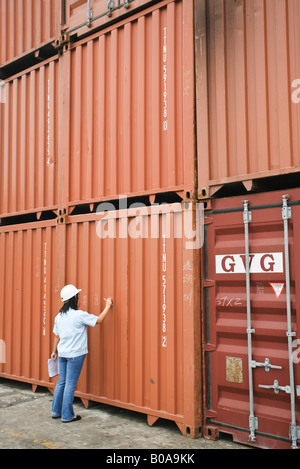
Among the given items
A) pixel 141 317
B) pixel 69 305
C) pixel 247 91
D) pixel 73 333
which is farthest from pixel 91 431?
pixel 247 91

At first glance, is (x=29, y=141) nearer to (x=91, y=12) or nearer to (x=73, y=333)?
(x=91, y=12)

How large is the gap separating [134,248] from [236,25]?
310cm

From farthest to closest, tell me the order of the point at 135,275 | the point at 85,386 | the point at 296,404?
the point at 85,386, the point at 135,275, the point at 296,404

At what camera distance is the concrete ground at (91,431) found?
4.92 m

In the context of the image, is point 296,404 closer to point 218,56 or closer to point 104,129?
point 218,56

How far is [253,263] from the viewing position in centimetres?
498

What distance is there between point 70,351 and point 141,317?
1.05 metres

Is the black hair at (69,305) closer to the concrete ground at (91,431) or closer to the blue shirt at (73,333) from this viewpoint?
the blue shirt at (73,333)

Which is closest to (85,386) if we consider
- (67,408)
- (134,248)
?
(67,408)

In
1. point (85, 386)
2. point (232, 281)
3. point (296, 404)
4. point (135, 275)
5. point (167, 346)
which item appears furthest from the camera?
point (85, 386)

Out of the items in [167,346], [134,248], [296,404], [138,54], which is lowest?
[296,404]

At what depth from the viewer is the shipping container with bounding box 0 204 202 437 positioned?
537cm

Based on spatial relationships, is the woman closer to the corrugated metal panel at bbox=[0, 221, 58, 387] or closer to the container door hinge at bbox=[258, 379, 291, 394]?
the corrugated metal panel at bbox=[0, 221, 58, 387]

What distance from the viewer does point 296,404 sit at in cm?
454
